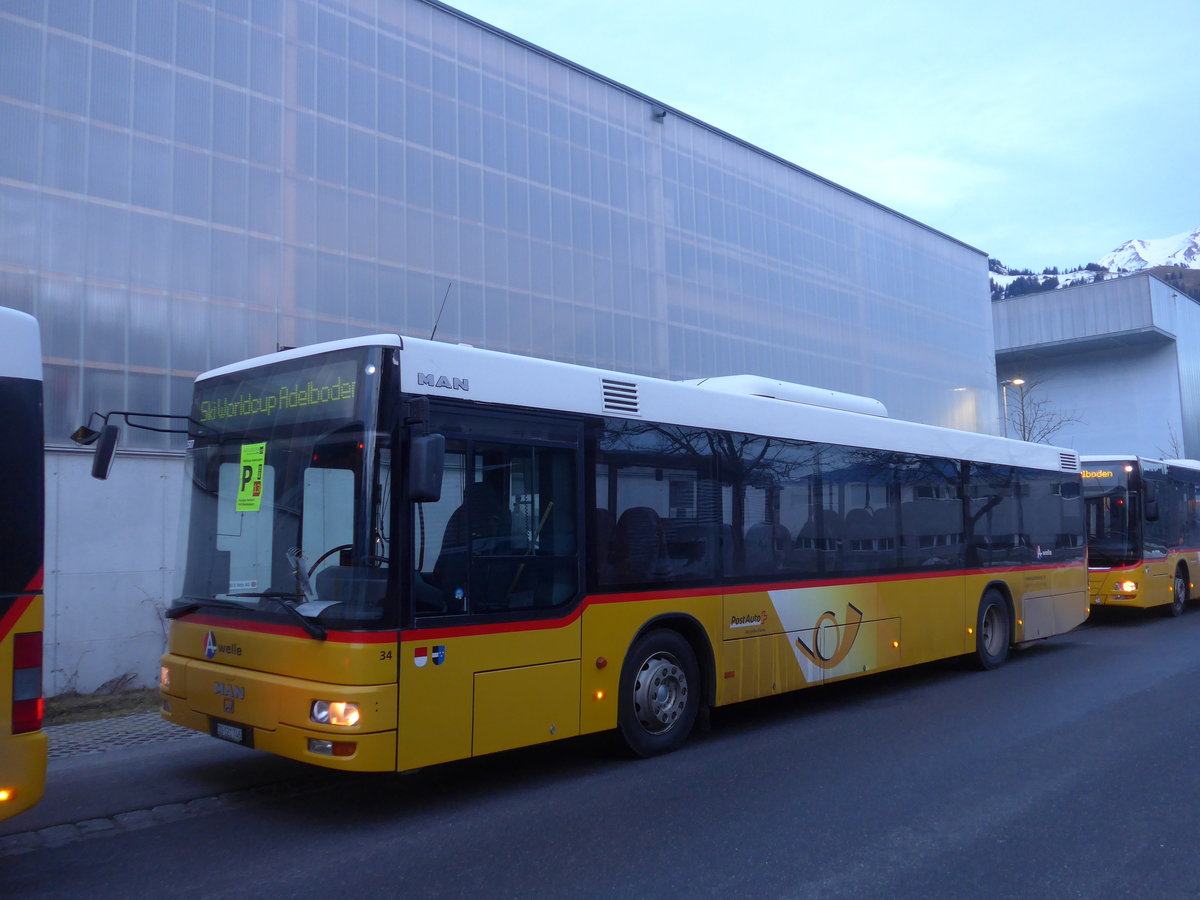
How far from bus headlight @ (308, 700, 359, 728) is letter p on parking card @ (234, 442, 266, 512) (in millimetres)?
1417

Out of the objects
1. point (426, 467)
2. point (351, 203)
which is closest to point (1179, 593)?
point (351, 203)

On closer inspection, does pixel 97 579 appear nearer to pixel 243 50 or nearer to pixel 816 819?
pixel 243 50

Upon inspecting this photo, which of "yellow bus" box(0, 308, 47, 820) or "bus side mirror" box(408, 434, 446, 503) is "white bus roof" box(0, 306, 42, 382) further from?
"bus side mirror" box(408, 434, 446, 503)

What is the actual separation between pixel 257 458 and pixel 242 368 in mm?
748

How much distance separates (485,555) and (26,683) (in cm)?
266

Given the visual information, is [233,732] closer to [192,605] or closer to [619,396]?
[192,605]

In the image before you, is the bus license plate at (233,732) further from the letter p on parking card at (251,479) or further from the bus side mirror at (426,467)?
the bus side mirror at (426,467)

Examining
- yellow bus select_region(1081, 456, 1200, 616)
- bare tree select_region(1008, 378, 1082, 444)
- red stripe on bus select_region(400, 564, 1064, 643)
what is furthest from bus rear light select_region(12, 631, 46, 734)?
bare tree select_region(1008, 378, 1082, 444)

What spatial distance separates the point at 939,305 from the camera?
1118 inches

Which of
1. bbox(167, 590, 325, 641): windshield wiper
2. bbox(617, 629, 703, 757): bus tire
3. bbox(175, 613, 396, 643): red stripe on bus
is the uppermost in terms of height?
bbox(167, 590, 325, 641): windshield wiper

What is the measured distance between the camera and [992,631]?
1242 centimetres

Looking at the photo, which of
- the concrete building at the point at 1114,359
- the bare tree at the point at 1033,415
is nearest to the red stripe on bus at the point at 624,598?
the bare tree at the point at 1033,415

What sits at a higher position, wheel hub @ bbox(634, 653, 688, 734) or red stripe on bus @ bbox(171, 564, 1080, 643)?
red stripe on bus @ bbox(171, 564, 1080, 643)

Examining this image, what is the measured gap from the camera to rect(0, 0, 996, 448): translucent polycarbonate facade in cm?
1114
